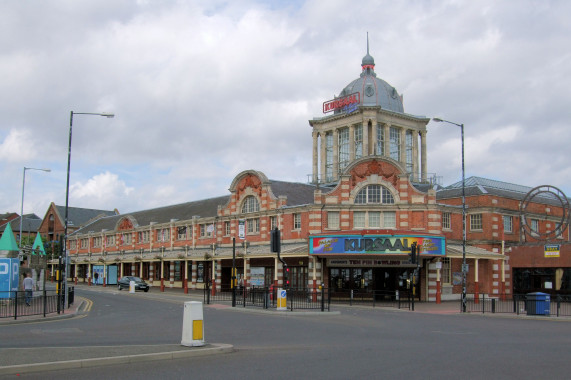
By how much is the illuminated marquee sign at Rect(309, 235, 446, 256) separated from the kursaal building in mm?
68

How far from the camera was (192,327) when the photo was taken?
1362 centimetres

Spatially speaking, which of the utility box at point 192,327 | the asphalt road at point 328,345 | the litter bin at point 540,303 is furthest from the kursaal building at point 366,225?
the utility box at point 192,327

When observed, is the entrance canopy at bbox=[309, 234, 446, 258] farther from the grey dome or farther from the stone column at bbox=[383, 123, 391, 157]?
the grey dome

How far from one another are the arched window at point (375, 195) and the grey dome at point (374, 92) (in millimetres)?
18394

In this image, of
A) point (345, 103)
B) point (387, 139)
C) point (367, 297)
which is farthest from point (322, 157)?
point (367, 297)

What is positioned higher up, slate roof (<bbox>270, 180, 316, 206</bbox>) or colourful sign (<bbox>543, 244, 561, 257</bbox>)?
slate roof (<bbox>270, 180, 316, 206</bbox>)

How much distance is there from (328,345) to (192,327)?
12.3 feet

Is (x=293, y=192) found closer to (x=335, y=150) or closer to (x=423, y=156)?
(x=335, y=150)

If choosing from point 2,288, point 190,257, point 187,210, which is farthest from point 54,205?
point 2,288

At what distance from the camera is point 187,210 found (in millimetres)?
64812

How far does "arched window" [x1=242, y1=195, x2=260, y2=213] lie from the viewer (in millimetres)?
49000

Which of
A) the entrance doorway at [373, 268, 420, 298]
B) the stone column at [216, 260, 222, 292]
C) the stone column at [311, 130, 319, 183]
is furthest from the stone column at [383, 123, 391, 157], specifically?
the stone column at [216, 260, 222, 292]

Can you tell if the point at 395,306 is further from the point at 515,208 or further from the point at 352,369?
the point at 352,369

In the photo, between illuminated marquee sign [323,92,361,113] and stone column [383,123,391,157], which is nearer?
stone column [383,123,391,157]
